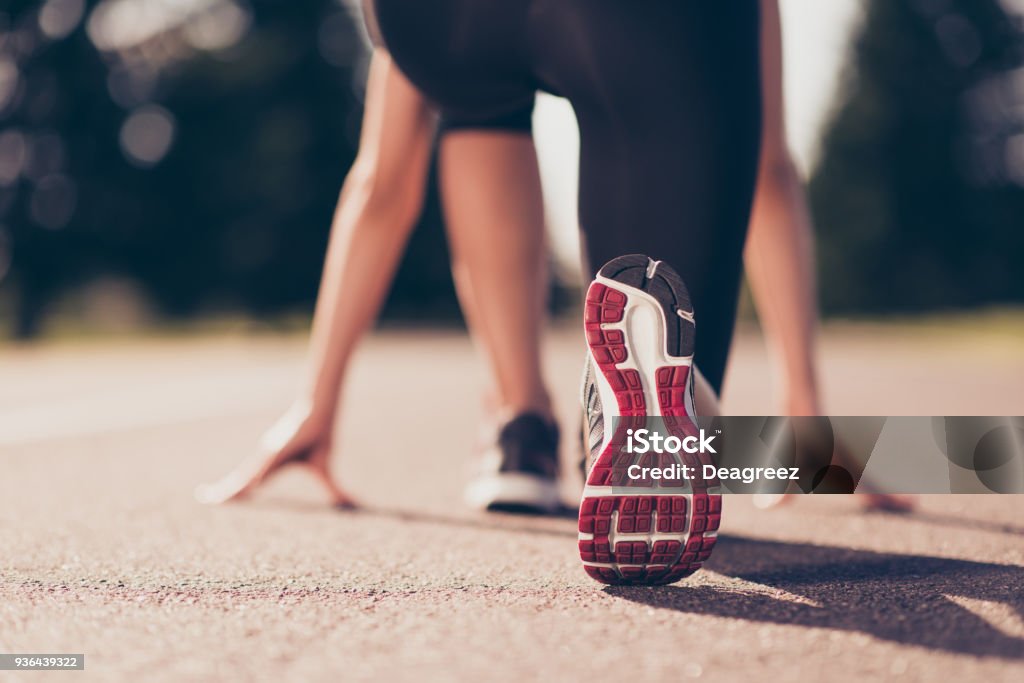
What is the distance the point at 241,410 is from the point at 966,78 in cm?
2930

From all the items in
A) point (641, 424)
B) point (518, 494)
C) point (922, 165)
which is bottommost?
point (518, 494)

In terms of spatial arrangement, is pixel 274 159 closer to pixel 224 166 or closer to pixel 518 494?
pixel 224 166

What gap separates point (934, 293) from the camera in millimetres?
28172

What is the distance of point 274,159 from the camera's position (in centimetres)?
2547

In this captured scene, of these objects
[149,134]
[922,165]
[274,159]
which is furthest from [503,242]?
[922,165]

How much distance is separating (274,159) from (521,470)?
2453 cm

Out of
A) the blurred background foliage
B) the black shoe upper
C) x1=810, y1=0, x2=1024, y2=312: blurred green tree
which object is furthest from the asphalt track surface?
x1=810, y1=0, x2=1024, y2=312: blurred green tree

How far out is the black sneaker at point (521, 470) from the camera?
2.05 metres

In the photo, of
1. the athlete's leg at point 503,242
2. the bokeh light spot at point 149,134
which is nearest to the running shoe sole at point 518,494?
the athlete's leg at point 503,242

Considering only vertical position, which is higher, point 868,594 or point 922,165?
point 922,165

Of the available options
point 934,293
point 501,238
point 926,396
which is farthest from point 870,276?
point 501,238

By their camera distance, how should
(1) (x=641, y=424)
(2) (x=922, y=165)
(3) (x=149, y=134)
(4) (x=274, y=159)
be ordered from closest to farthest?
(1) (x=641, y=424) < (4) (x=274, y=159) < (3) (x=149, y=134) < (2) (x=922, y=165)

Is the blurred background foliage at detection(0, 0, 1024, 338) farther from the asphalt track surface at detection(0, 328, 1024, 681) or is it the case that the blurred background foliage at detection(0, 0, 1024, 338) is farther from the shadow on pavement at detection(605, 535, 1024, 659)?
the shadow on pavement at detection(605, 535, 1024, 659)

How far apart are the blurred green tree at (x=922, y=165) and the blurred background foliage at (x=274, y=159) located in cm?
6
